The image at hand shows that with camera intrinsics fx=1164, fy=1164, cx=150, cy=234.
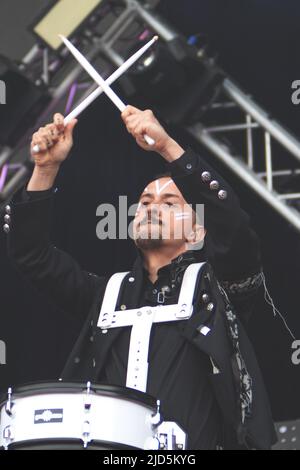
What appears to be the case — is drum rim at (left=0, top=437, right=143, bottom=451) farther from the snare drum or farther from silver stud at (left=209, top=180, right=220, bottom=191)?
silver stud at (left=209, top=180, right=220, bottom=191)

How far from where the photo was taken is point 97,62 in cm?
482

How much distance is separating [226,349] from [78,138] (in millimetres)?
1664

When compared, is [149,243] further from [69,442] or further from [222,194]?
[69,442]

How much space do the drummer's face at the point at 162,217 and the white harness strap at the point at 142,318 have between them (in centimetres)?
19

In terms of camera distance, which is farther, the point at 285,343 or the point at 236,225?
the point at 285,343

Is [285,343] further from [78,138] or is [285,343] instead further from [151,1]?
[151,1]

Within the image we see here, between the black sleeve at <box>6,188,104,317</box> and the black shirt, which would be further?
the black sleeve at <box>6,188,104,317</box>

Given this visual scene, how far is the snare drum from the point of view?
2893 millimetres

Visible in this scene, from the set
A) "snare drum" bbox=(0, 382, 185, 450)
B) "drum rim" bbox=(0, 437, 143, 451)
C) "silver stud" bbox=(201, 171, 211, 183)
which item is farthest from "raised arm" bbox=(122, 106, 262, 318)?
"drum rim" bbox=(0, 437, 143, 451)

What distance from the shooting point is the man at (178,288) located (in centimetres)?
325

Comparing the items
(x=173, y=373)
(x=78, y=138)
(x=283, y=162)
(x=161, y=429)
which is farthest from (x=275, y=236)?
(x=161, y=429)

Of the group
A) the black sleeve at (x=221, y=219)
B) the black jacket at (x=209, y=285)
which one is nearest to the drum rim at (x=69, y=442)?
the black jacket at (x=209, y=285)

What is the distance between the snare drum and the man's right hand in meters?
0.79

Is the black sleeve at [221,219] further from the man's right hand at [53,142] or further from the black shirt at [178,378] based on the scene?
the man's right hand at [53,142]
